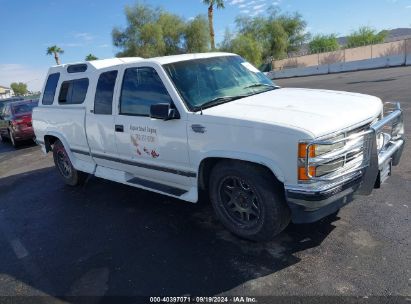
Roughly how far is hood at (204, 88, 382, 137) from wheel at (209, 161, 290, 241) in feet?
1.72

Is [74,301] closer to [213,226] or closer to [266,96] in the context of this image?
[213,226]

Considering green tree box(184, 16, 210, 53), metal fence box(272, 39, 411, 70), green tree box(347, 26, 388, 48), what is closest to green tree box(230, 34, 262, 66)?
metal fence box(272, 39, 411, 70)

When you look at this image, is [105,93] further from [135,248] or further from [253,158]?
[253,158]

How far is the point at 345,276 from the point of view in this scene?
3.28 m

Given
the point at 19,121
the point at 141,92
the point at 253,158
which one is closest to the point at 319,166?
the point at 253,158

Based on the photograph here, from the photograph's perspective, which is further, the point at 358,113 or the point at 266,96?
the point at 266,96

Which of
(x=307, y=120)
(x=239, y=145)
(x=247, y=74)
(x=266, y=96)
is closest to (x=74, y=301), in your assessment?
(x=239, y=145)

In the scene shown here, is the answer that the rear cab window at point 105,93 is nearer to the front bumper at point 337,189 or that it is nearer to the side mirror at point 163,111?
the side mirror at point 163,111

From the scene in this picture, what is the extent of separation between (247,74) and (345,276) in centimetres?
280

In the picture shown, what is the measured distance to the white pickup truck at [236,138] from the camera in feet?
11.1

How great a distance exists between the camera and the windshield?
4.31 m

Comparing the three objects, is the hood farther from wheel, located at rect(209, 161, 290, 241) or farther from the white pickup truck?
wheel, located at rect(209, 161, 290, 241)

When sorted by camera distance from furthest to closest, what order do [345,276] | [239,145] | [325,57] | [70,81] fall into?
[325,57], [70,81], [239,145], [345,276]

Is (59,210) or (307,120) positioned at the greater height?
(307,120)
